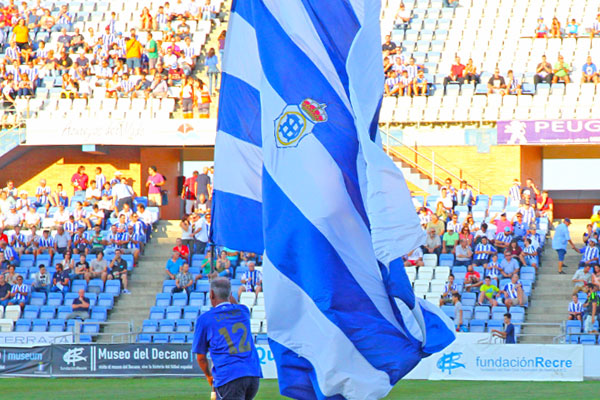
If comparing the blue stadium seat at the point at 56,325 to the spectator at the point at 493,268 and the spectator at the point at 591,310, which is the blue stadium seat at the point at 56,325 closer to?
the spectator at the point at 493,268

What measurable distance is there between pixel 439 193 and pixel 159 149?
975 cm

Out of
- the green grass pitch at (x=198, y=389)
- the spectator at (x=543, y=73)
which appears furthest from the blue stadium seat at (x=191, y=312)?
the spectator at (x=543, y=73)

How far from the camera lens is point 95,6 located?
127ft

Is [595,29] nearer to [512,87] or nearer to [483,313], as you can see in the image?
[512,87]

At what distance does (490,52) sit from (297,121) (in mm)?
27118

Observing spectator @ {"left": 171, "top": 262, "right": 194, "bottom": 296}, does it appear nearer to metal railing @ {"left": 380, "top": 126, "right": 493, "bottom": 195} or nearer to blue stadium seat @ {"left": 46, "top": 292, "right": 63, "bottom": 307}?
blue stadium seat @ {"left": 46, "top": 292, "right": 63, "bottom": 307}

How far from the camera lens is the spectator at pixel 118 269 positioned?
26.8 meters

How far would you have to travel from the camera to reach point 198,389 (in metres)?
18.7

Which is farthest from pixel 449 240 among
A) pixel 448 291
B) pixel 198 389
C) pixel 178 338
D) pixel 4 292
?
pixel 4 292

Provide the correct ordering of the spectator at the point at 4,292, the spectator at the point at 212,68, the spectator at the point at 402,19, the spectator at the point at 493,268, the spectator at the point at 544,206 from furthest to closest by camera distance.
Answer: the spectator at the point at 402,19, the spectator at the point at 212,68, the spectator at the point at 544,206, the spectator at the point at 4,292, the spectator at the point at 493,268

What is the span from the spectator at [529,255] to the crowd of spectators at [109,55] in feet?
36.1

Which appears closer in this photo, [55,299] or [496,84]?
[55,299]

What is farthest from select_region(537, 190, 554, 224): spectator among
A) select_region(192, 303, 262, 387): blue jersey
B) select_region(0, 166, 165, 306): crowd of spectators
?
select_region(192, 303, 262, 387): blue jersey

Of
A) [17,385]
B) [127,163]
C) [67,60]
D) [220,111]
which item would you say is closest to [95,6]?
[67,60]
